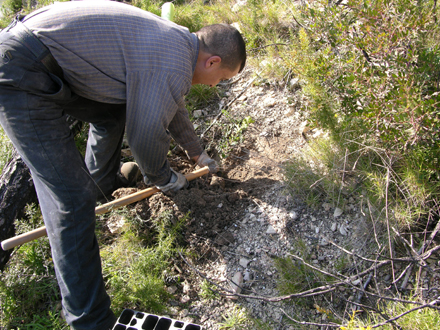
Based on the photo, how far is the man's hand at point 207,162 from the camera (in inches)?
122

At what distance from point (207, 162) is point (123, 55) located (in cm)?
131

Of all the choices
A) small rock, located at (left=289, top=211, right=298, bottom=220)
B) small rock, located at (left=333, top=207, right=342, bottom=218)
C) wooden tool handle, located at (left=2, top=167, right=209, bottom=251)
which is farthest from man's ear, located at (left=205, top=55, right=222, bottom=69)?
small rock, located at (left=333, top=207, right=342, bottom=218)

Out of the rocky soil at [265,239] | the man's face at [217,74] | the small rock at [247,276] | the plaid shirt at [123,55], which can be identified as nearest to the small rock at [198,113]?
the rocky soil at [265,239]

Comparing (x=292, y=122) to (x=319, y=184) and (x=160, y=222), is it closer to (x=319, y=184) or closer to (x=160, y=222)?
(x=319, y=184)

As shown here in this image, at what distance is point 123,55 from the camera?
209cm

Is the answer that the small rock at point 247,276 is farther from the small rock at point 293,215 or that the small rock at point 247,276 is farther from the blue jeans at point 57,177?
the blue jeans at point 57,177

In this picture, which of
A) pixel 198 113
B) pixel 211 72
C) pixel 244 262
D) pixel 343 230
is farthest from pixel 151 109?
pixel 198 113

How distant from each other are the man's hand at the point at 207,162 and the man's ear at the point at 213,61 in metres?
0.95

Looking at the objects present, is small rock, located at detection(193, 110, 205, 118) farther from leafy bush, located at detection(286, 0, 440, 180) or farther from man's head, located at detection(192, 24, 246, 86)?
leafy bush, located at detection(286, 0, 440, 180)

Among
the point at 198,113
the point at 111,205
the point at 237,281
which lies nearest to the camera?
the point at 237,281

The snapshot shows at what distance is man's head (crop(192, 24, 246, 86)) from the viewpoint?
93.1 inches

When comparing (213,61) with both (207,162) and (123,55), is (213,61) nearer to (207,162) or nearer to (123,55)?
(123,55)

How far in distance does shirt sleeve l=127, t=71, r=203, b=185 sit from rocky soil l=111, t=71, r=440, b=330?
497mm

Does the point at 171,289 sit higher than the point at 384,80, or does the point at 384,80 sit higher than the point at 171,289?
the point at 384,80
